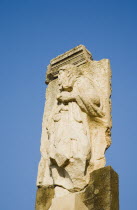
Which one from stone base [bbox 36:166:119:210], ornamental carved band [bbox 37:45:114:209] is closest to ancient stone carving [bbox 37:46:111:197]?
ornamental carved band [bbox 37:45:114:209]

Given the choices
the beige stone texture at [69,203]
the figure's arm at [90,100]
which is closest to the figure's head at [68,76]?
the figure's arm at [90,100]

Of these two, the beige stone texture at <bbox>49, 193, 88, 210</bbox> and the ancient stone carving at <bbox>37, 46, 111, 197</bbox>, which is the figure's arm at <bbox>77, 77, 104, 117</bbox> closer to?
the ancient stone carving at <bbox>37, 46, 111, 197</bbox>

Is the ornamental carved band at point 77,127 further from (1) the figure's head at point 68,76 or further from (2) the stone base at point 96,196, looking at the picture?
(2) the stone base at point 96,196

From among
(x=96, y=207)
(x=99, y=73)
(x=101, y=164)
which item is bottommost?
(x=96, y=207)

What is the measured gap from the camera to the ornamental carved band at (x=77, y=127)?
575 centimetres

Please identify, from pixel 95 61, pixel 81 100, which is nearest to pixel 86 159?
pixel 81 100

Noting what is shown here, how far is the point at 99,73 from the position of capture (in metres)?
7.00

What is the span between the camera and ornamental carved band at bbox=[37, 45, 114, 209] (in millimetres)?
5750

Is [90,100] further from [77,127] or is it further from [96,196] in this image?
[96,196]

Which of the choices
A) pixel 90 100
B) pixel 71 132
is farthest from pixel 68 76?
pixel 71 132

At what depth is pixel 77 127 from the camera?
615cm

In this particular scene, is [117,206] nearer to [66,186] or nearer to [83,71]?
[66,186]

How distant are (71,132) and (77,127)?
0.56 ft

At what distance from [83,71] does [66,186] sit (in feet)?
8.88
